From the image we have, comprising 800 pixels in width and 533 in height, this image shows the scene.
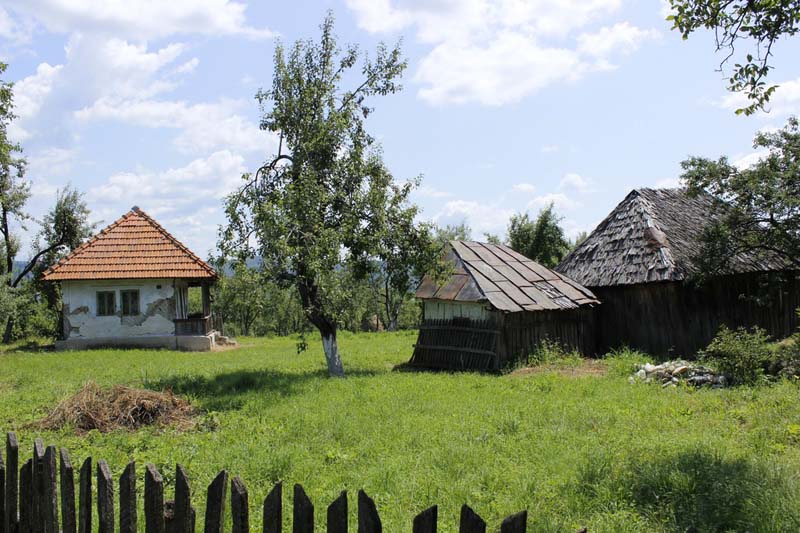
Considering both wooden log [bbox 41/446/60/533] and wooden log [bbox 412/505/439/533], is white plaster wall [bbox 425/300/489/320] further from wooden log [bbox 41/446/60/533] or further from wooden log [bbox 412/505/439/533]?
wooden log [bbox 412/505/439/533]

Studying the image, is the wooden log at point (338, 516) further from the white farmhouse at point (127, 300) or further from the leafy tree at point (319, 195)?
the white farmhouse at point (127, 300)

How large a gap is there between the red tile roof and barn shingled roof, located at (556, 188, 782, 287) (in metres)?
13.5

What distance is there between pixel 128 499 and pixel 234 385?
9377 mm

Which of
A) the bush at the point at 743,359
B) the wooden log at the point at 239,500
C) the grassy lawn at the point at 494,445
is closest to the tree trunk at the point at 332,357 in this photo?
the grassy lawn at the point at 494,445

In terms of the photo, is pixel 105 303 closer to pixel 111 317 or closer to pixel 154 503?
pixel 111 317

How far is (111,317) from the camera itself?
2272 cm

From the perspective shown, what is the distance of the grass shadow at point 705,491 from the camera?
197 inches

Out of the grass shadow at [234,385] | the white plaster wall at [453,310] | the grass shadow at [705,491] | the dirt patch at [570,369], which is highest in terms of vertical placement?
the white plaster wall at [453,310]

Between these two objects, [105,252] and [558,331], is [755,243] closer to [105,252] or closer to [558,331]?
[558,331]

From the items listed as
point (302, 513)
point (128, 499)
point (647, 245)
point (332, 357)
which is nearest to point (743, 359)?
point (647, 245)

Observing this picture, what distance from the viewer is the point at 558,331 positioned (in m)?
16.9

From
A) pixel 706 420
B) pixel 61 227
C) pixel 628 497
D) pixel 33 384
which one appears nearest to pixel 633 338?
pixel 706 420

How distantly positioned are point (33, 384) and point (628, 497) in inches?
484

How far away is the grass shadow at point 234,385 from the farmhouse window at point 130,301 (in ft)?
34.0
